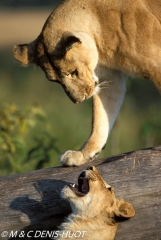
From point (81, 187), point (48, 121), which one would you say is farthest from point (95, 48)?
point (48, 121)

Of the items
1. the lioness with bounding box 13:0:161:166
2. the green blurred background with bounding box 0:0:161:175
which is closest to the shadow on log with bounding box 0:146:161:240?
the lioness with bounding box 13:0:161:166

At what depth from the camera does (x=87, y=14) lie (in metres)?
5.22

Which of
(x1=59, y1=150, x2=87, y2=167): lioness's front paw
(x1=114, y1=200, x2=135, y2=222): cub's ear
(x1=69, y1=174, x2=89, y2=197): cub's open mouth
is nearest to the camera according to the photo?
(x1=114, y1=200, x2=135, y2=222): cub's ear

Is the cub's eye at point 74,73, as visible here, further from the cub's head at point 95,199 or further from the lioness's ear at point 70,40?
the cub's head at point 95,199

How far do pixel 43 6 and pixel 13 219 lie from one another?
48.2ft

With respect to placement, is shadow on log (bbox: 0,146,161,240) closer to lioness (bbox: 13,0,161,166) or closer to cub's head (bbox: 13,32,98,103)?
lioness (bbox: 13,0,161,166)

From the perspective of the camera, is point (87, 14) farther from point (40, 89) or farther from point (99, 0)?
point (40, 89)

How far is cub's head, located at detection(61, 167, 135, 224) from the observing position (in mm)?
4547

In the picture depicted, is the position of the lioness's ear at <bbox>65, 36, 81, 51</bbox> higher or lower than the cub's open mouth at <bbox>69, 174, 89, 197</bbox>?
higher

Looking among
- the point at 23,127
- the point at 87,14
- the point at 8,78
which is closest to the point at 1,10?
the point at 8,78

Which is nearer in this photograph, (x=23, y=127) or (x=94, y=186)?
(x=94, y=186)

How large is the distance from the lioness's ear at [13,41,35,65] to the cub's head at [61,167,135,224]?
44.4 inches

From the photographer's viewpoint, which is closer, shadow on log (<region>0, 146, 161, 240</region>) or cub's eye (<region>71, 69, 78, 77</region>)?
shadow on log (<region>0, 146, 161, 240</region>)

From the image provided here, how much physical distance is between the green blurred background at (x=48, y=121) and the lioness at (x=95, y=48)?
1.06 ft
